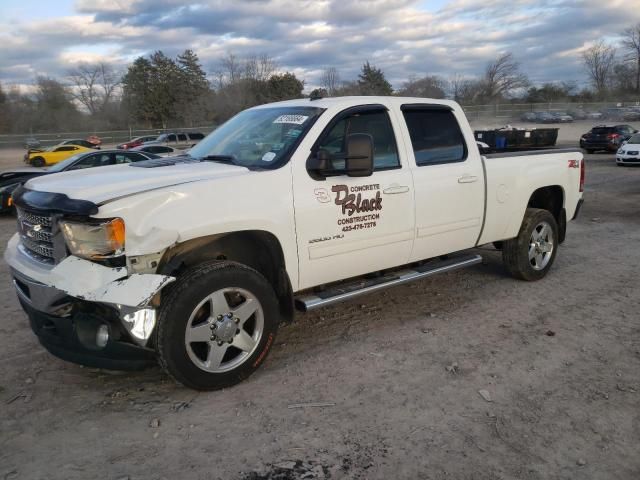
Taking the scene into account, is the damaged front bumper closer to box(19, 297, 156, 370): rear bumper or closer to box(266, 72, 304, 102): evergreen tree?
box(19, 297, 156, 370): rear bumper

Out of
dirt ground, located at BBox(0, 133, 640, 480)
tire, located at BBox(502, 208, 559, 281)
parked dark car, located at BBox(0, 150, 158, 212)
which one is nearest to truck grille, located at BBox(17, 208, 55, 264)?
dirt ground, located at BBox(0, 133, 640, 480)

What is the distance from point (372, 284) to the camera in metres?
4.30

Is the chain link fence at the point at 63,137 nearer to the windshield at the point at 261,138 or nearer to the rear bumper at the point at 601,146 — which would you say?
the rear bumper at the point at 601,146

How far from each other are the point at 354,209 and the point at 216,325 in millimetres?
1379

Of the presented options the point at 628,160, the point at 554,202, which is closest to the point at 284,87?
the point at 628,160

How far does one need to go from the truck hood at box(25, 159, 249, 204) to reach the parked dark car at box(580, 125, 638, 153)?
1070 inches

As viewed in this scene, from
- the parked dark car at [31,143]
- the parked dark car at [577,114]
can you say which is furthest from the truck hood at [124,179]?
the parked dark car at [577,114]

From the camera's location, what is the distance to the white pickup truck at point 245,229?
124 inches

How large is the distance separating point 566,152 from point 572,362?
296cm


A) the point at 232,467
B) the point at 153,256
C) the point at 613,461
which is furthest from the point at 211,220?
the point at 613,461

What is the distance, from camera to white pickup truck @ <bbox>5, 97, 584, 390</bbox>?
3146 millimetres

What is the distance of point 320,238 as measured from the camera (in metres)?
3.88

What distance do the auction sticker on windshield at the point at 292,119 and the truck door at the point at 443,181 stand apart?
0.94m

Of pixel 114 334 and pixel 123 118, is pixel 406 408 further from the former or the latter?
pixel 123 118
